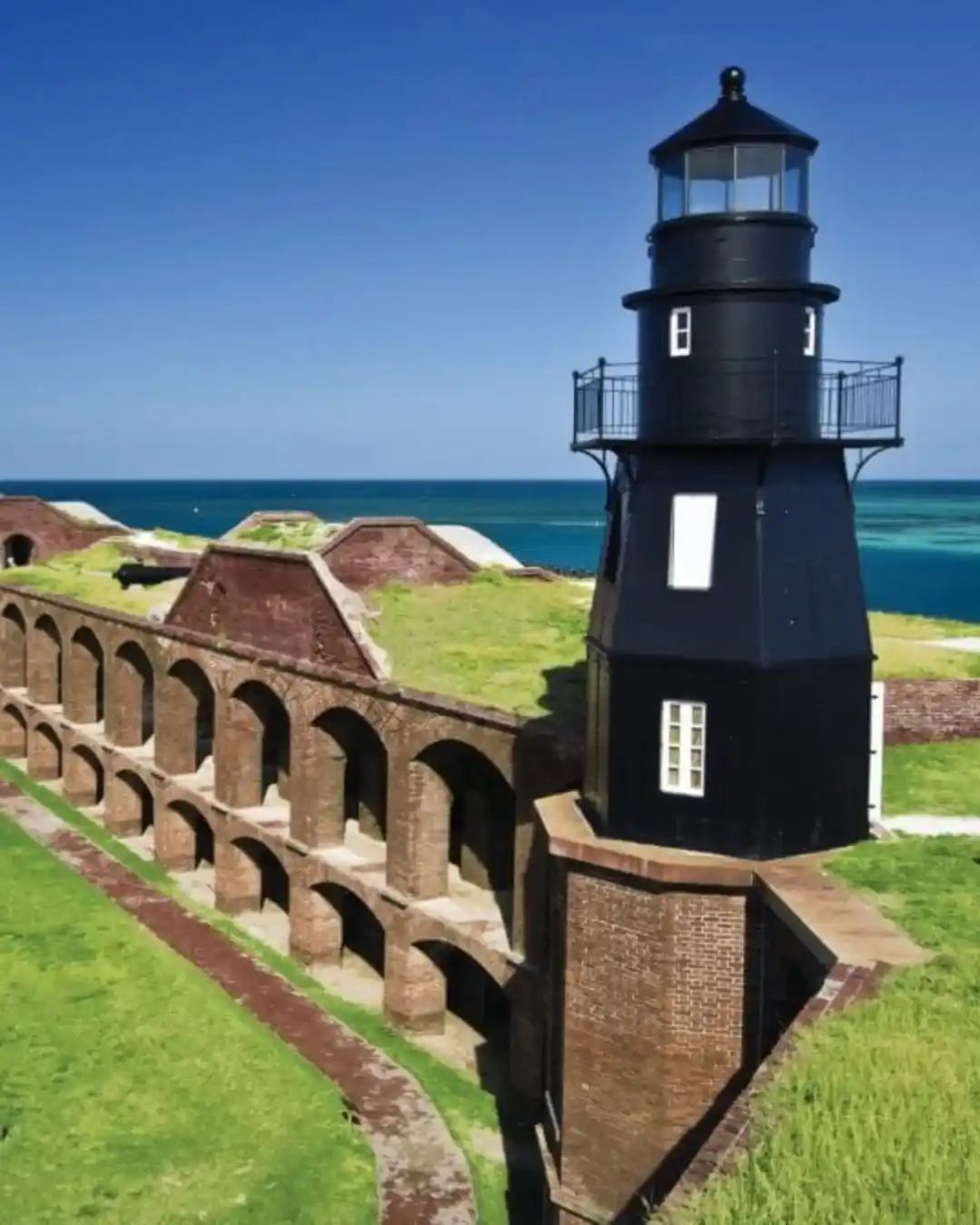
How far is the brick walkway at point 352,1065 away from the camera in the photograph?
15635mm

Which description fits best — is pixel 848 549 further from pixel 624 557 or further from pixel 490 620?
pixel 490 620

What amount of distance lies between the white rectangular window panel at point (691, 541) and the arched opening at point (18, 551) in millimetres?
36099

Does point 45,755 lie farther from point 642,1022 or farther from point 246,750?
point 642,1022

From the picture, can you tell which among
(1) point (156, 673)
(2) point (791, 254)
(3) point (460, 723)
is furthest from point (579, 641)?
(2) point (791, 254)

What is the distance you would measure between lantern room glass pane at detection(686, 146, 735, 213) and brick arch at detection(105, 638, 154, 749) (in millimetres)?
20873

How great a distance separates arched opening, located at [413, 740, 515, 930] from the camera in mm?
20656

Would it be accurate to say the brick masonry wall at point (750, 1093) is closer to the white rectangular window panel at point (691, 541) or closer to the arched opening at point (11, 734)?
the white rectangular window panel at point (691, 541)

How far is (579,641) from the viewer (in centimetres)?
2391

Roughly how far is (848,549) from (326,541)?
14401 millimetres

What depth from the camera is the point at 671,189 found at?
13.0 m

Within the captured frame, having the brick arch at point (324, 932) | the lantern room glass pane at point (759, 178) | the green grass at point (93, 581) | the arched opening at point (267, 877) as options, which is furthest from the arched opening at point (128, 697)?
the lantern room glass pane at point (759, 178)

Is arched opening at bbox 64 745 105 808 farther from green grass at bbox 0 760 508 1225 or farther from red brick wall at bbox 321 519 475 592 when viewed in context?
red brick wall at bbox 321 519 475 592

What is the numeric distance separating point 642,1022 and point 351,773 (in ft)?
42.3

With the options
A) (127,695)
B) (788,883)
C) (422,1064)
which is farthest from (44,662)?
(788,883)
